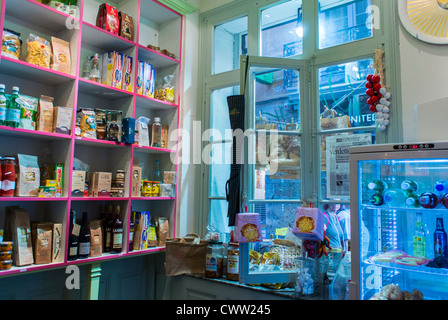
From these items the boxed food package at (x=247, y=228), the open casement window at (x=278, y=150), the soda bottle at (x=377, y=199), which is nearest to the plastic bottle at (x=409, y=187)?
the soda bottle at (x=377, y=199)

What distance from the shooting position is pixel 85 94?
103 inches

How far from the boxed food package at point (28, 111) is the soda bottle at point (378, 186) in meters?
2.04

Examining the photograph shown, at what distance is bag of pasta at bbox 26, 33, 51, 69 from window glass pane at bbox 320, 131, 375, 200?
196cm

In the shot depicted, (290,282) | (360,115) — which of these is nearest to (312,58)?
(360,115)

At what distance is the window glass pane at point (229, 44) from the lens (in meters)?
3.07


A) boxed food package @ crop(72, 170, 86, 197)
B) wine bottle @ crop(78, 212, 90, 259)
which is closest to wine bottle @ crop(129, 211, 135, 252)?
wine bottle @ crop(78, 212, 90, 259)

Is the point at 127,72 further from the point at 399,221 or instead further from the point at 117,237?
the point at 399,221

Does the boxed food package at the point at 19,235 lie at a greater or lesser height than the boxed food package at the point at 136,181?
lesser

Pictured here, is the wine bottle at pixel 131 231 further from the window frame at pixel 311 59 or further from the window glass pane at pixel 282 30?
the window glass pane at pixel 282 30

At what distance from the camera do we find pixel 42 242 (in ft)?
6.60

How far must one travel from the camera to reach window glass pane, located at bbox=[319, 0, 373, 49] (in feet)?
7.88

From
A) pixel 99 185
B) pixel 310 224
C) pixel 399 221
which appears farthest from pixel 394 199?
pixel 99 185

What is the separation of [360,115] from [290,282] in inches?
49.2

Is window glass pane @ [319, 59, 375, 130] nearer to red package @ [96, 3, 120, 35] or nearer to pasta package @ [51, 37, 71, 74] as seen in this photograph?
red package @ [96, 3, 120, 35]
